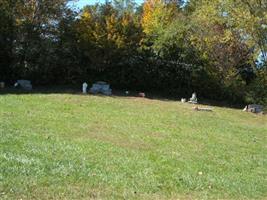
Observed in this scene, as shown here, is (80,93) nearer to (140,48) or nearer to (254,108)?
(140,48)

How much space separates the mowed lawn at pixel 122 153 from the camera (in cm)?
763

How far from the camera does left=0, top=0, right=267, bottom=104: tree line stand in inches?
880

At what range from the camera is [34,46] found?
72.7ft

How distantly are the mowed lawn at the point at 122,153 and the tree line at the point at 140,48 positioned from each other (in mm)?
5251

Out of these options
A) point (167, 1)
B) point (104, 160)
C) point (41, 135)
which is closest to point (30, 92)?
point (41, 135)

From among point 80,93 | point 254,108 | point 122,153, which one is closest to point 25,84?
point 80,93

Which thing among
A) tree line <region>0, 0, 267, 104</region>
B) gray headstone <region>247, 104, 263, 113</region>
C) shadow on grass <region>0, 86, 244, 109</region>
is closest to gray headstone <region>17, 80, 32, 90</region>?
shadow on grass <region>0, 86, 244, 109</region>

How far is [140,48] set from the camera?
78.0 ft

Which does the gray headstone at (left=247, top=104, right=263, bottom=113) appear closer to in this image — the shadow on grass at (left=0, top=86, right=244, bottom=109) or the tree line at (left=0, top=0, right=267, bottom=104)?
the shadow on grass at (left=0, top=86, right=244, bottom=109)

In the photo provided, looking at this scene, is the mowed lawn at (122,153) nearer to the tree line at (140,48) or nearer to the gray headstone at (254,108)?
the gray headstone at (254,108)

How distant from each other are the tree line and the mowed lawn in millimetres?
5251

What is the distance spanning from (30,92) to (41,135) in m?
9.07

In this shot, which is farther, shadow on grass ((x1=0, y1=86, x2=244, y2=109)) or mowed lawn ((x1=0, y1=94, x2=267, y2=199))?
shadow on grass ((x1=0, y1=86, x2=244, y2=109))

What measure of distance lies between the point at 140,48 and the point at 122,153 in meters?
14.0
